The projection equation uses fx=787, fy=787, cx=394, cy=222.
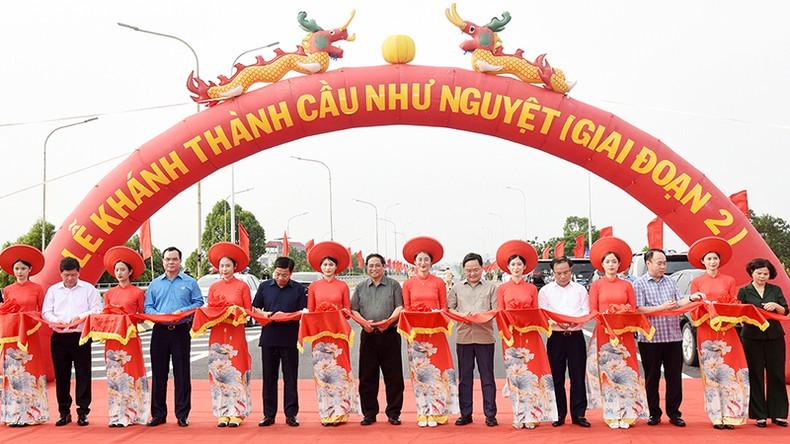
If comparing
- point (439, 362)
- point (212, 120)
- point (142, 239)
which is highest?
point (212, 120)

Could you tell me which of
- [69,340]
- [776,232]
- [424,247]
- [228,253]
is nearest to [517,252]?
[424,247]

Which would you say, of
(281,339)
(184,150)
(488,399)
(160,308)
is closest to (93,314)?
(160,308)

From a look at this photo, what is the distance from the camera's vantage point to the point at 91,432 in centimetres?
689

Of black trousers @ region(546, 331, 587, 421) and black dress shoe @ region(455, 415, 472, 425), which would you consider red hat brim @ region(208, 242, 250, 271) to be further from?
black trousers @ region(546, 331, 587, 421)

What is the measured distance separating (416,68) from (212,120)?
8.29 feet

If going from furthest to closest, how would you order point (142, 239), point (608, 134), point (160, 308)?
point (142, 239) → point (608, 134) → point (160, 308)

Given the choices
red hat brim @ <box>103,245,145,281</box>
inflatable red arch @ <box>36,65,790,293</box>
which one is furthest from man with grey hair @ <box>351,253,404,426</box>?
inflatable red arch @ <box>36,65,790,293</box>

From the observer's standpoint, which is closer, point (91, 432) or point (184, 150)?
point (91, 432)

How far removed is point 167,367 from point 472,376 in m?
2.79

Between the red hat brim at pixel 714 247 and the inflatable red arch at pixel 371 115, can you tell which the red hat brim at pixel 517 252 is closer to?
the red hat brim at pixel 714 247

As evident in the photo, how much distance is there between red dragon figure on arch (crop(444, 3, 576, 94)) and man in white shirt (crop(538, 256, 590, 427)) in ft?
10.4

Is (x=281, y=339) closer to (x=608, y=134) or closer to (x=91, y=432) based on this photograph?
(x=91, y=432)

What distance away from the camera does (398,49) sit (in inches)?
373

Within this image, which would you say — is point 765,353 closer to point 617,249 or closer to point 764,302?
point 764,302
